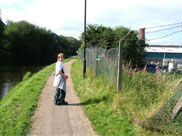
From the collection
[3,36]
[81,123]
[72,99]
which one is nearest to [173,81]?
[81,123]

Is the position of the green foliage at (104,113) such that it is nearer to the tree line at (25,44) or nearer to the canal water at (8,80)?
the canal water at (8,80)

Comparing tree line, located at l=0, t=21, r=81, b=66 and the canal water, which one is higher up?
tree line, located at l=0, t=21, r=81, b=66

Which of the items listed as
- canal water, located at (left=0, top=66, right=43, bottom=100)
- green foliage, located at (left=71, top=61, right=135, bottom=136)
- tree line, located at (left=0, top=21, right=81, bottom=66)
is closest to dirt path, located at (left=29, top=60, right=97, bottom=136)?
green foliage, located at (left=71, top=61, right=135, bottom=136)

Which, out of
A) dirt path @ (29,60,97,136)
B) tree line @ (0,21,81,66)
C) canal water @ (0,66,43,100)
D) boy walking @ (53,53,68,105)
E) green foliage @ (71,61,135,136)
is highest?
tree line @ (0,21,81,66)

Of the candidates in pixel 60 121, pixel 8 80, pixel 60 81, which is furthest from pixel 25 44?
pixel 60 121

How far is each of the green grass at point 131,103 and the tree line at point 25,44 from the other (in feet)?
141

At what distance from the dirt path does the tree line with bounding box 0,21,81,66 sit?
42.3m

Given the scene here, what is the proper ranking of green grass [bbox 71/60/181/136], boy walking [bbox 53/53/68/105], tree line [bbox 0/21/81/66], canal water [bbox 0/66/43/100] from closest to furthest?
green grass [bbox 71/60/181/136] → boy walking [bbox 53/53/68/105] → canal water [bbox 0/66/43/100] → tree line [bbox 0/21/81/66]

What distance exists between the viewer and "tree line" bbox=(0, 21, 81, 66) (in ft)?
170

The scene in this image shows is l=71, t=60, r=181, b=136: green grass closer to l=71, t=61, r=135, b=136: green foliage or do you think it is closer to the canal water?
l=71, t=61, r=135, b=136: green foliage

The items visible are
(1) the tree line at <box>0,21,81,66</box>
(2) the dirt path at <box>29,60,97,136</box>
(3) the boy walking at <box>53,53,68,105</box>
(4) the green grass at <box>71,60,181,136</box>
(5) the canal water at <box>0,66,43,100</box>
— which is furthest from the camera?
(1) the tree line at <box>0,21,81,66</box>

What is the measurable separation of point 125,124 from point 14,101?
4410mm

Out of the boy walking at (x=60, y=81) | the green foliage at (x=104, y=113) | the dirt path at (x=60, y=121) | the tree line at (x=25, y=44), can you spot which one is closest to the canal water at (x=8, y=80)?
the boy walking at (x=60, y=81)

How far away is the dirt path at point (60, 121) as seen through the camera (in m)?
4.77
